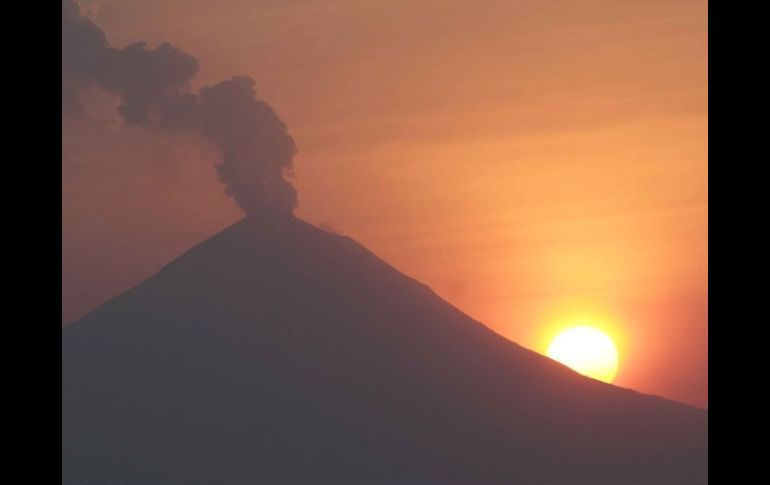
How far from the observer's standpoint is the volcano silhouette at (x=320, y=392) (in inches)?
3501

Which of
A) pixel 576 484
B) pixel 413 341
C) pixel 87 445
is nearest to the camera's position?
pixel 576 484

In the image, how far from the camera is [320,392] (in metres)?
101

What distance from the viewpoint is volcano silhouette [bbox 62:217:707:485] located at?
292ft

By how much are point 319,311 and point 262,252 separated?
27.7 ft

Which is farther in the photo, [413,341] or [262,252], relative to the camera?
[262,252]
